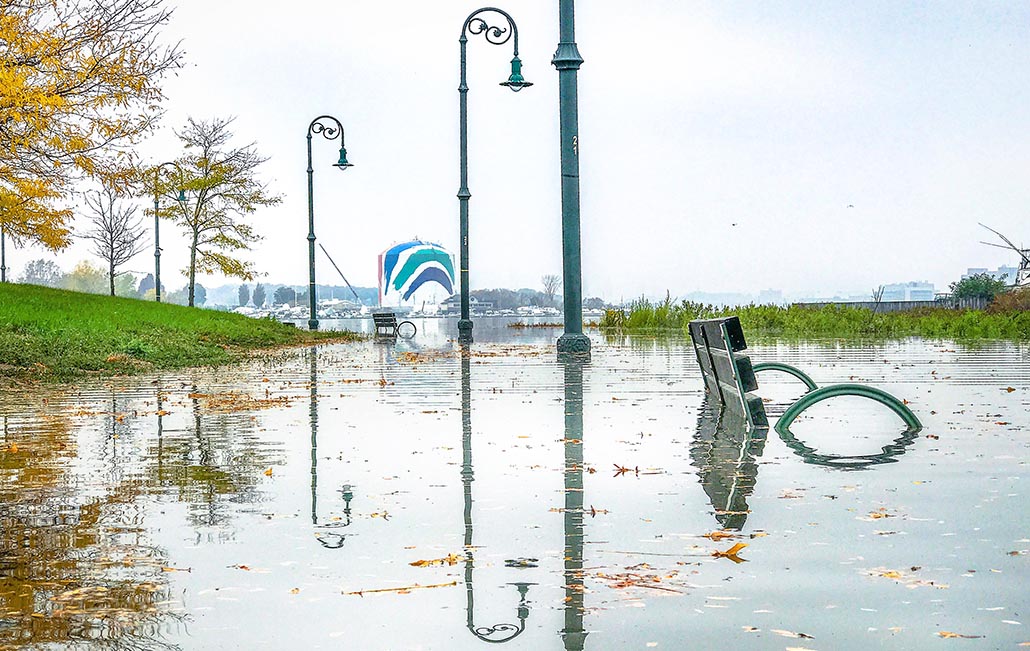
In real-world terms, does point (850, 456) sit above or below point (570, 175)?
below

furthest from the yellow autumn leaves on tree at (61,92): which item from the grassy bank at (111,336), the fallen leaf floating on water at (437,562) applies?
the fallen leaf floating on water at (437,562)

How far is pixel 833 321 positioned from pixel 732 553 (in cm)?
3303

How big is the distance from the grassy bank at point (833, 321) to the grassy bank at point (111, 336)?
32.4 ft

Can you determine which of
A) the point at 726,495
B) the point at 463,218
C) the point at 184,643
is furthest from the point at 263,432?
the point at 463,218

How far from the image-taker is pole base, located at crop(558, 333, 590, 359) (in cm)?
2486

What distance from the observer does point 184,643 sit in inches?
183

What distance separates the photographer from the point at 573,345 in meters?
24.9

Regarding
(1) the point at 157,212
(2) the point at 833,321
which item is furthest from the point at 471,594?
(1) the point at 157,212

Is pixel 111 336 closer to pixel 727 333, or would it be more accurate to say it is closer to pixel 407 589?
pixel 727 333

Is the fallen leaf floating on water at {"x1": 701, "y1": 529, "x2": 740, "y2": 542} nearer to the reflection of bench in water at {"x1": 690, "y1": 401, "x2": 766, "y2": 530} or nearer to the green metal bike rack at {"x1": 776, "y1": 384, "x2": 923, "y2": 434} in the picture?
the reflection of bench in water at {"x1": 690, "y1": 401, "x2": 766, "y2": 530}

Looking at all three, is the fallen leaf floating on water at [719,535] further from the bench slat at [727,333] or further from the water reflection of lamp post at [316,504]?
the bench slat at [727,333]

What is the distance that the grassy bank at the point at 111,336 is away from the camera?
2038 cm

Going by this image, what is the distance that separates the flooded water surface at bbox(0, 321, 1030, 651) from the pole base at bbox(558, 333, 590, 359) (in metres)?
10.9

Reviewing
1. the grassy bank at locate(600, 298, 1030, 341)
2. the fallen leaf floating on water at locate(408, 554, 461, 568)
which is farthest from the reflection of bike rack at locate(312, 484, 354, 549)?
the grassy bank at locate(600, 298, 1030, 341)
